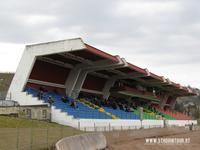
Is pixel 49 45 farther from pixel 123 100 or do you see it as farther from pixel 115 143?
pixel 123 100

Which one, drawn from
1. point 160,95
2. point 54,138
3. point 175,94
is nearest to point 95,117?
point 54,138

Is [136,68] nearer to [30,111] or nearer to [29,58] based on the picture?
[29,58]

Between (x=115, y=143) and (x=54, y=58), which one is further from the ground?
(x=54, y=58)

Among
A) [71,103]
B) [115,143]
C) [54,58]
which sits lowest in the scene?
[115,143]

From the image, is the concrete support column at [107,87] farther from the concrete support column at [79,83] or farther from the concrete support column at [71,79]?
the concrete support column at [71,79]

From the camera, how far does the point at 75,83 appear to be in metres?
51.3

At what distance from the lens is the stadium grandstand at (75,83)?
4188 cm

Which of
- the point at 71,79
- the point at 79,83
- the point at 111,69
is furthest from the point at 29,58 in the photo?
the point at 111,69

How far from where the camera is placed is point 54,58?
46750 millimetres

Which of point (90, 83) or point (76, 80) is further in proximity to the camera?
point (90, 83)

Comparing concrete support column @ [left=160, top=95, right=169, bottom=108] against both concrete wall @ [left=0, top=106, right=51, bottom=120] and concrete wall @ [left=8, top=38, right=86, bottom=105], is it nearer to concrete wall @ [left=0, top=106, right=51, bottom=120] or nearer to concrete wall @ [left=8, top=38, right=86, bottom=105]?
concrete wall @ [left=8, top=38, right=86, bottom=105]

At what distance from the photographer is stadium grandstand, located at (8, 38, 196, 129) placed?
41.9 meters

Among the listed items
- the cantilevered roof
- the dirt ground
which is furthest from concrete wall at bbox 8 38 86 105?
the dirt ground

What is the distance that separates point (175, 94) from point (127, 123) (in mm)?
47498
